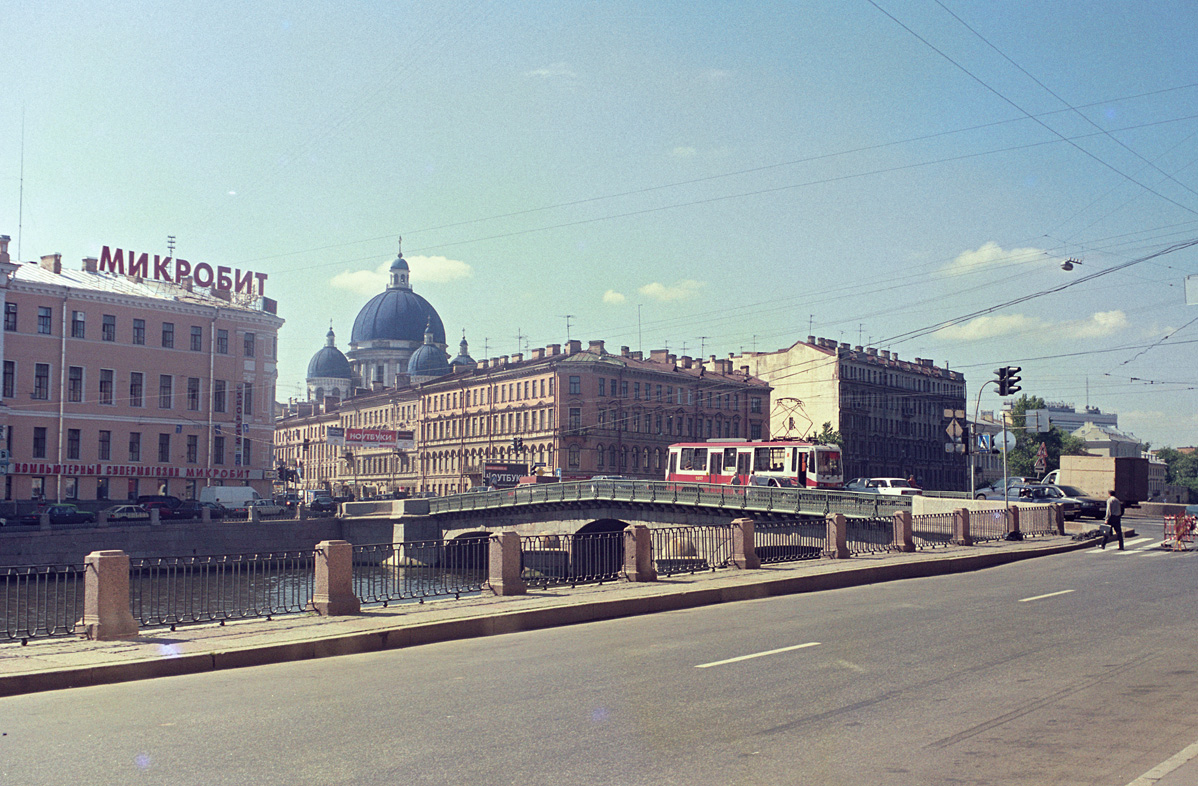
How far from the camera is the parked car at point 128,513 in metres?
56.2

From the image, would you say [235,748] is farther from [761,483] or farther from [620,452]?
[620,452]

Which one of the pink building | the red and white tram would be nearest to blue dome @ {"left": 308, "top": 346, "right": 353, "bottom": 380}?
the pink building

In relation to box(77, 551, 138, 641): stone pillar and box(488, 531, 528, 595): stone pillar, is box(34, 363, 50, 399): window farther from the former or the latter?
box(77, 551, 138, 641): stone pillar

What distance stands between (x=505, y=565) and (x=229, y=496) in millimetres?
55500

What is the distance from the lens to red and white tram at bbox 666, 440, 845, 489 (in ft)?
176

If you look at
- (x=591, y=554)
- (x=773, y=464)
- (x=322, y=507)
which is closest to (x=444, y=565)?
(x=591, y=554)

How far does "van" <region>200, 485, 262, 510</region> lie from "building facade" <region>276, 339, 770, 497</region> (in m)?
21.4

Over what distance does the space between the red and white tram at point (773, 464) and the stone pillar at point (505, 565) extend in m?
34.7

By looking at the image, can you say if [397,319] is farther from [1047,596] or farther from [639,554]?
[1047,596]

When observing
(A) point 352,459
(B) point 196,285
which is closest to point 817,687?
(B) point 196,285

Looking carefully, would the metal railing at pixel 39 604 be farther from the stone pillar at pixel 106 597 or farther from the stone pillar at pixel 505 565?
the stone pillar at pixel 505 565

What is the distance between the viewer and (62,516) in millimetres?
53781

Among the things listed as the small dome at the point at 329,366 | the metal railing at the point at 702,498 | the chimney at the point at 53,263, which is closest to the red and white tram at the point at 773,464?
the metal railing at the point at 702,498

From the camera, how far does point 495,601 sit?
57.6ft
